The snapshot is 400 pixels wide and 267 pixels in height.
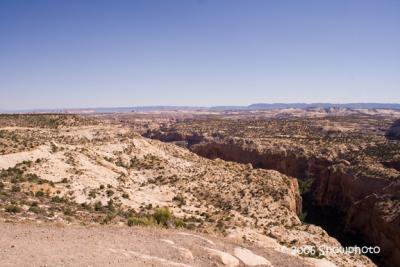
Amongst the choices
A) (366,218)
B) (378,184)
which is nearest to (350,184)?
(378,184)

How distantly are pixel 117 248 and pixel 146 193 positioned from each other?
49.6ft

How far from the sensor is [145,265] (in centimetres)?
1316

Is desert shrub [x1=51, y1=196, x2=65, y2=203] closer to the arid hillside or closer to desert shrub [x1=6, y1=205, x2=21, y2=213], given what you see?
the arid hillside

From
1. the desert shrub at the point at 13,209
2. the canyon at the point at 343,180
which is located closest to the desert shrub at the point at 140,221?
the desert shrub at the point at 13,209

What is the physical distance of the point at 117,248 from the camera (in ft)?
46.6

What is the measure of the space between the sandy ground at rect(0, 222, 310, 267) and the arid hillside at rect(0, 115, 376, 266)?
0.21 metres

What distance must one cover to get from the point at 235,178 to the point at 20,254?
24.7 m

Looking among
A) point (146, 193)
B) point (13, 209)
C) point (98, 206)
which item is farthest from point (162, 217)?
point (146, 193)

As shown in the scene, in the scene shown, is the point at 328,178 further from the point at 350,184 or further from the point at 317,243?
the point at 317,243

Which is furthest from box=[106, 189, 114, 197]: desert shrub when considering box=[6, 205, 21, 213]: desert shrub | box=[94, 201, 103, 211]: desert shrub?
box=[6, 205, 21, 213]: desert shrub

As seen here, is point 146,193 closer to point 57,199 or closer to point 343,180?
point 57,199

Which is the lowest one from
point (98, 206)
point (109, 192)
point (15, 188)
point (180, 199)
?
point (180, 199)

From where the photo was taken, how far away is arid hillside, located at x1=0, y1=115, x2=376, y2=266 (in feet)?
61.3

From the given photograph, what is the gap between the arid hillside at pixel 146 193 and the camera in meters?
18.7
